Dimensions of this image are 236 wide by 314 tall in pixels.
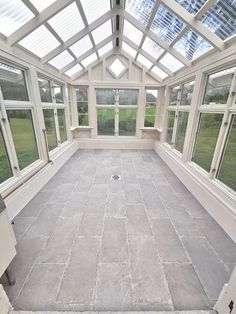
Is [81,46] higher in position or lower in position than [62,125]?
higher

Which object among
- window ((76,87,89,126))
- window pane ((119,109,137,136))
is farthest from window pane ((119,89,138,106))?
window ((76,87,89,126))

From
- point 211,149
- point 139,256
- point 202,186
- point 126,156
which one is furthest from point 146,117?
point 139,256

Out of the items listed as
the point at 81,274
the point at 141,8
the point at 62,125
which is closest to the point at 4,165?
the point at 81,274

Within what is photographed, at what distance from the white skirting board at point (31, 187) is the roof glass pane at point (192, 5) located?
11.5ft

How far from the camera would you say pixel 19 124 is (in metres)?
2.76

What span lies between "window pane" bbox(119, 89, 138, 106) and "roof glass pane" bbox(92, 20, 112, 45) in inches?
72.6

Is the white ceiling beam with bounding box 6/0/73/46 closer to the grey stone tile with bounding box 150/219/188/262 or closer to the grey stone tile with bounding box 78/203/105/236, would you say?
the grey stone tile with bounding box 78/203/105/236

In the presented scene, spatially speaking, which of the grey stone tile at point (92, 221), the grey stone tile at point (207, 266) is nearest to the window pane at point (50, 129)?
the grey stone tile at point (92, 221)

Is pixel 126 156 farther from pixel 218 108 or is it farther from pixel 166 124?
pixel 218 108

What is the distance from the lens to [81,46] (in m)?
3.73

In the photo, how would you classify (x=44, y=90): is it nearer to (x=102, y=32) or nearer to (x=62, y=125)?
(x=62, y=125)

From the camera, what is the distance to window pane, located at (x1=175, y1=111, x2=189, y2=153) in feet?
12.6

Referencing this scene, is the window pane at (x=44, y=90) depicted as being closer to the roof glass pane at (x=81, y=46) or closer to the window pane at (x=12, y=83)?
the window pane at (x=12, y=83)

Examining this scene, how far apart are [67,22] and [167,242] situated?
12.1 feet
